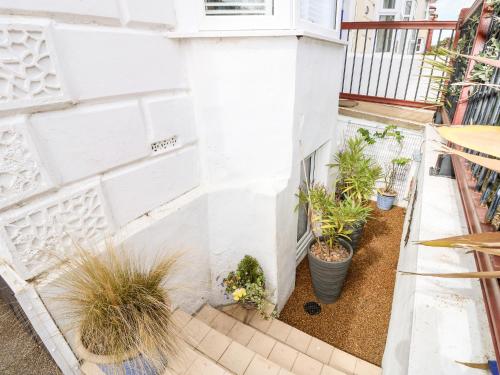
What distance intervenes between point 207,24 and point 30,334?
2505 mm

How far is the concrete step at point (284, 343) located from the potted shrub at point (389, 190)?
317 cm

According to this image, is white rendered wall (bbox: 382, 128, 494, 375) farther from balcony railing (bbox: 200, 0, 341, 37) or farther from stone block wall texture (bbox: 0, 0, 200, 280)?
stone block wall texture (bbox: 0, 0, 200, 280)

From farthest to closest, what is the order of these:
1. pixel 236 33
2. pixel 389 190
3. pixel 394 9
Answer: pixel 394 9 < pixel 389 190 < pixel 236 33

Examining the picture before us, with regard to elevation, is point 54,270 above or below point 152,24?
below

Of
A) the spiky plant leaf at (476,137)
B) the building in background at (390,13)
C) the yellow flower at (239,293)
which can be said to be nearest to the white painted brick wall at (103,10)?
the spiky plant leaf at (476,137)

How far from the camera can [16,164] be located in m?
1.41

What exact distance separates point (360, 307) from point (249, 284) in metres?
1.50

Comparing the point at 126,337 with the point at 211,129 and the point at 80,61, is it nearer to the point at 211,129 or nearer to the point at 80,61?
the point at 80,61

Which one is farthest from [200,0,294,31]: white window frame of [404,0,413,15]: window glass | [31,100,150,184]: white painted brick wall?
[404,0,413,15]: window glass

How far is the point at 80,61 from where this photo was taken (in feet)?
5.22

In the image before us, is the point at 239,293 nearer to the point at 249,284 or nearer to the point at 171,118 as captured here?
the point at 249,284

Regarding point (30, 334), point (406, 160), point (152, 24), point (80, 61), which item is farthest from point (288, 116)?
point (406, 160)

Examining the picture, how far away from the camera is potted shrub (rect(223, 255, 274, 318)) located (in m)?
2.83

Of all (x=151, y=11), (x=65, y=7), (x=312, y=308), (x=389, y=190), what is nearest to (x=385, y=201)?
(x=389, y=190)
